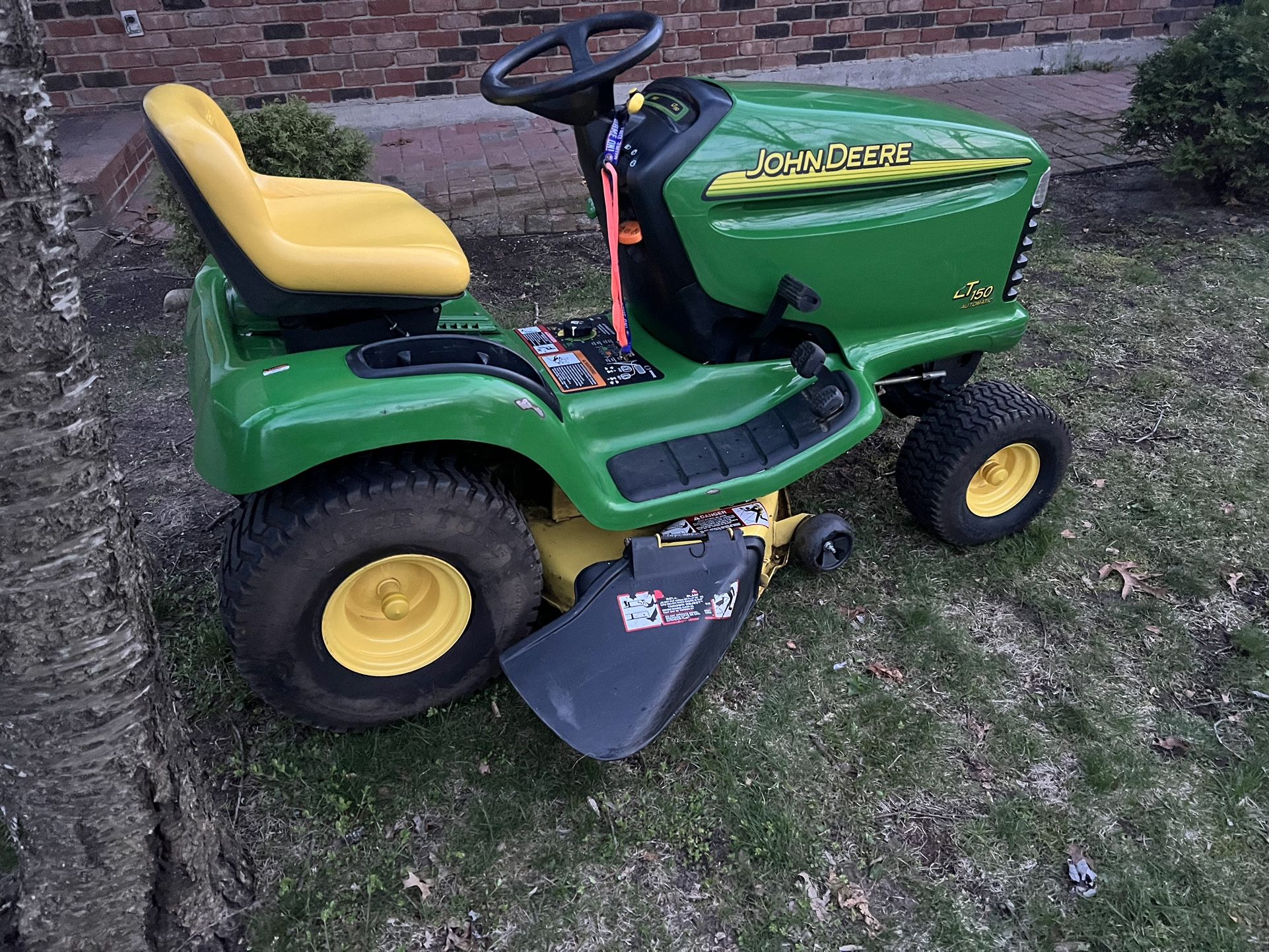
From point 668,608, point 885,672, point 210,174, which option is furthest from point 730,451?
point 210,174

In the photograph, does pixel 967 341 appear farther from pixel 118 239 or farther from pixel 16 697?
pixel 118 239

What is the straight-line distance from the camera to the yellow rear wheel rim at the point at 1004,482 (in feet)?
9.12

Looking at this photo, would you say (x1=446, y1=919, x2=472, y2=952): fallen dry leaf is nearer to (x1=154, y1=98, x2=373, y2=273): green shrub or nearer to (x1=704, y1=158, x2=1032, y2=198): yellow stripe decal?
(x1=704, y1=158, x2=1032, y2=198): yellow stripe decal

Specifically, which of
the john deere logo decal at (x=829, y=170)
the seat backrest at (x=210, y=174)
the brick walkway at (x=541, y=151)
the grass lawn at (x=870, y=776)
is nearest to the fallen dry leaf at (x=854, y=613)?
the grass lawn at (x=870, y=776)

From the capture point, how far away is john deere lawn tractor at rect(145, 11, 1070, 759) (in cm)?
188

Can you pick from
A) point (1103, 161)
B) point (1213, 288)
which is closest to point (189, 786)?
point (1213, 288)

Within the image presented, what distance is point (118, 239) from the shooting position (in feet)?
16.6

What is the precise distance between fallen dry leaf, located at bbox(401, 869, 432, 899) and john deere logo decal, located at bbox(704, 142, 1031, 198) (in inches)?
67.1

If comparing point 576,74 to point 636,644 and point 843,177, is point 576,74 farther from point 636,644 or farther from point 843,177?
point 636,644

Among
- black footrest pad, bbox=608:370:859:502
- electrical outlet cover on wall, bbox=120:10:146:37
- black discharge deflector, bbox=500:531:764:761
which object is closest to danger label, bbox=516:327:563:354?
black footrest pad, bbox=608:370:859:502

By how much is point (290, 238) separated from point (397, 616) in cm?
90

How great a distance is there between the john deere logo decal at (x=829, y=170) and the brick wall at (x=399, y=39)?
15.3 ft

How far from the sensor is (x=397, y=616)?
2.11 metres

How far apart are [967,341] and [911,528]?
2.04 ft
